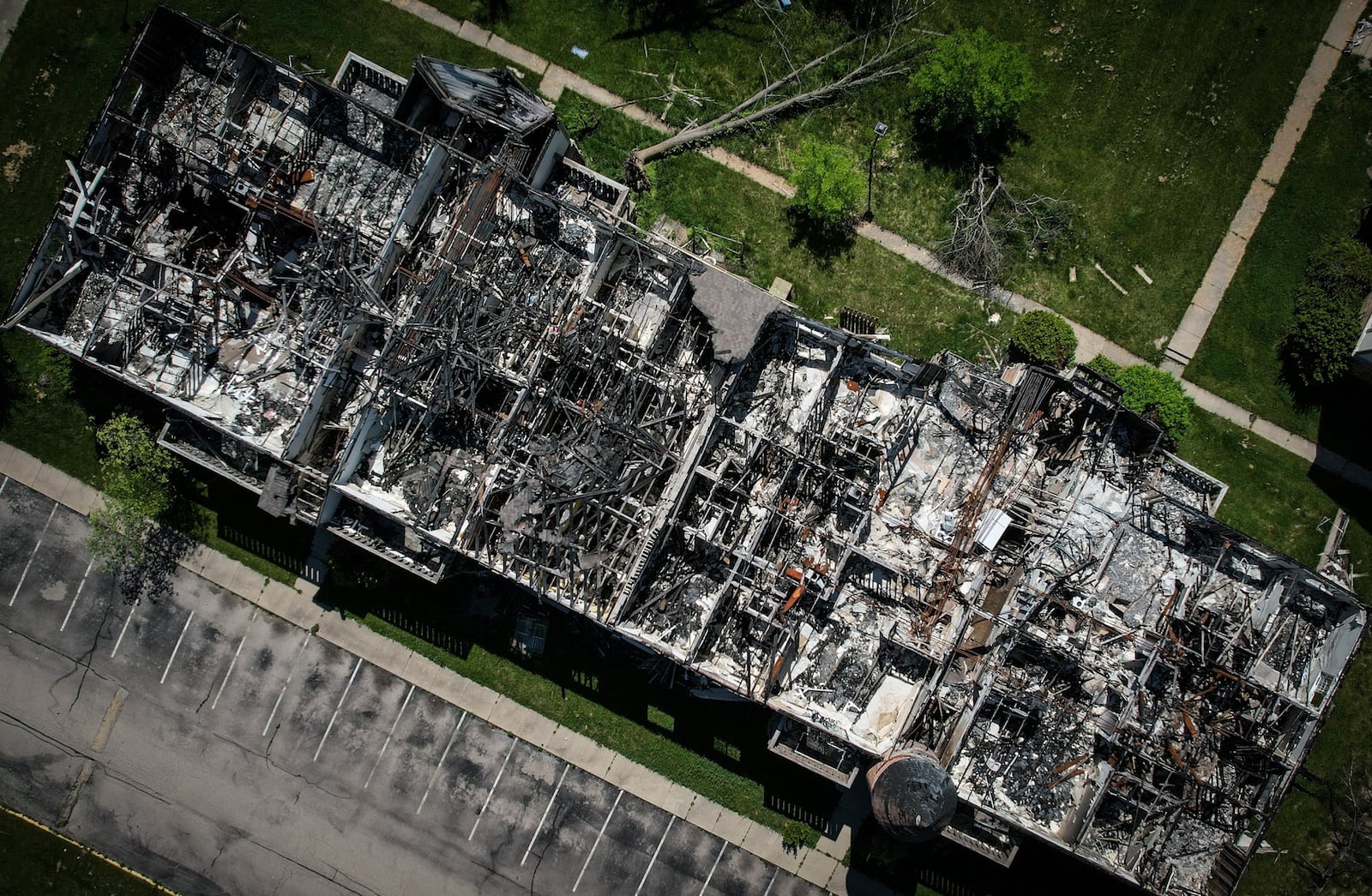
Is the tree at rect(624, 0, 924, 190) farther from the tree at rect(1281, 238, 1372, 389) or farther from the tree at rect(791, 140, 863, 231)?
the tree at rect(1281, 238, 1372, 389)

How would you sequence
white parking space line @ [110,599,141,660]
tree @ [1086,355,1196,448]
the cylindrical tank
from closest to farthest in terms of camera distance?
1. the cylindrical tank
2. tree @ [1086,355,1196,448]
3. white parking space line @ [110,599,141,660]

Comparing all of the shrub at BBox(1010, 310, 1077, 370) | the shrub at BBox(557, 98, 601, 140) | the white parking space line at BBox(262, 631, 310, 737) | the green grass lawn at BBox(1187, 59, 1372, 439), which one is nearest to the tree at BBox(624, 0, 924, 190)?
the shrub at BBox(557, 98, 601, 140)

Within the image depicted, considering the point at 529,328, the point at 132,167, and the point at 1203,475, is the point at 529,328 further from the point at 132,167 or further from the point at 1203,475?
the point at 1203,475

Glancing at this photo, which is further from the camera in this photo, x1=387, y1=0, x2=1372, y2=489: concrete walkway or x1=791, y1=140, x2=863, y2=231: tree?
x1=387, y1=0, x2=1372, y2=489: concrete walkway

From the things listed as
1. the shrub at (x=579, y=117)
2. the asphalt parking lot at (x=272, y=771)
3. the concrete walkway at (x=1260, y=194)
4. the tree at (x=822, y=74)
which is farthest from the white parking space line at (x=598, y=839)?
the concrete walkway at (x=1260, y=194)

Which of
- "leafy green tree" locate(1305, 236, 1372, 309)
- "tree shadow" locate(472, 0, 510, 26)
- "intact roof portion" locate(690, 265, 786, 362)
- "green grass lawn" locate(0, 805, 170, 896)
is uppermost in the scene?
"leafy green tree" locate(1305, 236, 1372, 309)

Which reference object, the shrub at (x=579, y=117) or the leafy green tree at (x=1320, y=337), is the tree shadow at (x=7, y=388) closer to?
the shrub at (x=579, y=117)

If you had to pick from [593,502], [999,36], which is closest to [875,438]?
[593,502]
